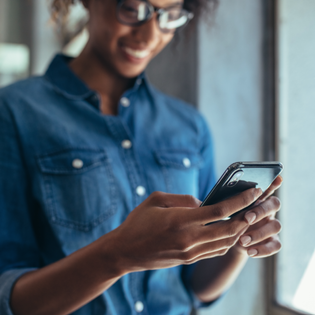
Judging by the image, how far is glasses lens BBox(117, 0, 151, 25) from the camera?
497 mm

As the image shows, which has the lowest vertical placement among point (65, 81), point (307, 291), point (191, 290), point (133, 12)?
point (191, 290)

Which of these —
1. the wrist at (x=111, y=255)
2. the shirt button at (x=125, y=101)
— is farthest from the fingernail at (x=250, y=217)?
the shirt button at (x=125, y=101)

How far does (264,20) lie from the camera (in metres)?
0.57

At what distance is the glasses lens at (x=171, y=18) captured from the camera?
529mm

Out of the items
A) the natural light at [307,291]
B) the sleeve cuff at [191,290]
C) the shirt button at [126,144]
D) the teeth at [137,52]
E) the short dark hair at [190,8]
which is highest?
the short dark hair at [190,8]

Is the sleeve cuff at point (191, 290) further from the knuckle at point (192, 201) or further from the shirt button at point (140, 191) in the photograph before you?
the knuckle at point (192, 201)

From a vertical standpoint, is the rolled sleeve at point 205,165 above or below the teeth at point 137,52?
below

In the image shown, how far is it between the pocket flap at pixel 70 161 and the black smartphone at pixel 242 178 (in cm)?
25

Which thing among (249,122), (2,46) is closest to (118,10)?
(249,122)

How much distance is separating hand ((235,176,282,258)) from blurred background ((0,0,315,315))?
67mm

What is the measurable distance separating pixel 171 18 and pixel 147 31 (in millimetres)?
53

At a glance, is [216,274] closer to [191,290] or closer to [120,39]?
[191,290]

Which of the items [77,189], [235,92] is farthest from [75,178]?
[235,92]

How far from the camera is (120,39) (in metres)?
0.52
